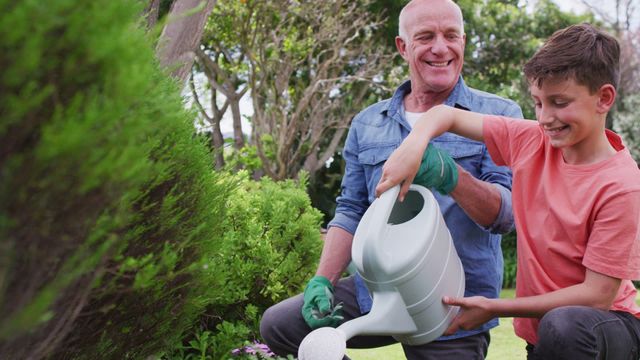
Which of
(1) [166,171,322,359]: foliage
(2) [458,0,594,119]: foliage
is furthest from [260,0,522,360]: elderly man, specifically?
(2) [458,0,594,119]: foliage

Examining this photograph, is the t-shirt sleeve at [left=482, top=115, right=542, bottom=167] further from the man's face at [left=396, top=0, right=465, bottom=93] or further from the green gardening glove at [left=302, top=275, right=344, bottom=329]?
the green gardening glove at [left=302, top=275, right=344, bottom=329]

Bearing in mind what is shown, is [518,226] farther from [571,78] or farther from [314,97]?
[314,97]

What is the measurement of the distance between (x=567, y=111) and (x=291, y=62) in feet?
30.3

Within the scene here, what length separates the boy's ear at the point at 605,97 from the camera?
2.24 m

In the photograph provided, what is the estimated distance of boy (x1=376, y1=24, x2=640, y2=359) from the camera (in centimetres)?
214

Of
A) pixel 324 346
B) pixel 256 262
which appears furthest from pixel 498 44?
pixel 324 346

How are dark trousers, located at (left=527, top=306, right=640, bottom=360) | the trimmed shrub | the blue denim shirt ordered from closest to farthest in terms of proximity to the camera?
1. the trimmed shrub
2. dark trousers, located at (left=527, top=306, right=640, bottom=360)
3. the blue denim shirt

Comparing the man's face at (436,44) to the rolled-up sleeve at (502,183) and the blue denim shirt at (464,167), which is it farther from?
the rolled-up sleeve at (502,183)

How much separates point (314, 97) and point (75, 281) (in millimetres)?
10811

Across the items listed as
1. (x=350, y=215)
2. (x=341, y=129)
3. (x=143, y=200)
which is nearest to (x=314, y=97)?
(x=341, y=129)

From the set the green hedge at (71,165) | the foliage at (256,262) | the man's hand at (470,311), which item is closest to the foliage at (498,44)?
the foliage at (256,262)

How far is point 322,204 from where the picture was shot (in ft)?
40.7

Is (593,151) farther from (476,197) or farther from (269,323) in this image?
(269,323)

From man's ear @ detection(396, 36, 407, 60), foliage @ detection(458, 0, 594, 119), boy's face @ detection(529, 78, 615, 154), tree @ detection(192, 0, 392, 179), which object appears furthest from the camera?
foliage @ detection(458, 0, 594, 119)
